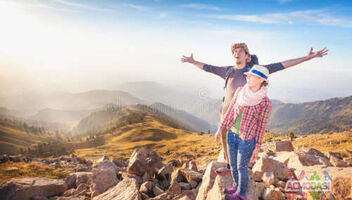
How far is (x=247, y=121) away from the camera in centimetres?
440

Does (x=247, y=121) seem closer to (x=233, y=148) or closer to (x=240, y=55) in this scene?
(x=233, y=148)

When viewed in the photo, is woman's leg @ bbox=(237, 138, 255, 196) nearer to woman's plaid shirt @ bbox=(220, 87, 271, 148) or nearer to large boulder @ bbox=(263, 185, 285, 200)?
woman's plaid shirt @ bbox=(220, 87, 271, 148)

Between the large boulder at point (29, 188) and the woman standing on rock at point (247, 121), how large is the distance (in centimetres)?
774

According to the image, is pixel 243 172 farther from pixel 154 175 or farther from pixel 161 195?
pixel 154 175

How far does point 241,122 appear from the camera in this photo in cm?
448

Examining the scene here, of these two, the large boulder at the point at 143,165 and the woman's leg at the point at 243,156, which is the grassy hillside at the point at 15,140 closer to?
the large boulder at the point at 143,165

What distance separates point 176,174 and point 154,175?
1.49m

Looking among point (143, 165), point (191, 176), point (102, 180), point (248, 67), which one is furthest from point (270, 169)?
point (102, 180)

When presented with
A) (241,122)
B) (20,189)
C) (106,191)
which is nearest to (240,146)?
(241,122)

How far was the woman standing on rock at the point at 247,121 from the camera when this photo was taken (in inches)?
166

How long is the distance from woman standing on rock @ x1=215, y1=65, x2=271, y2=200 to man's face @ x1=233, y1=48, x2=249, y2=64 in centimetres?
84

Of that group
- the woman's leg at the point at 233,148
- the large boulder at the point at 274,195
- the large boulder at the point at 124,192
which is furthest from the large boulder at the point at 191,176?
the woman's leg at the point at 233,148

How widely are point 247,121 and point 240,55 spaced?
1.75 meters

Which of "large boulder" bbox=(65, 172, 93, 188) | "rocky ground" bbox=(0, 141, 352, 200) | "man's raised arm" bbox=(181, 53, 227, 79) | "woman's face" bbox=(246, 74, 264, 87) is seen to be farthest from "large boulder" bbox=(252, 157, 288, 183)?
"large boulder" bbox=(65, 172, 93, 188)
